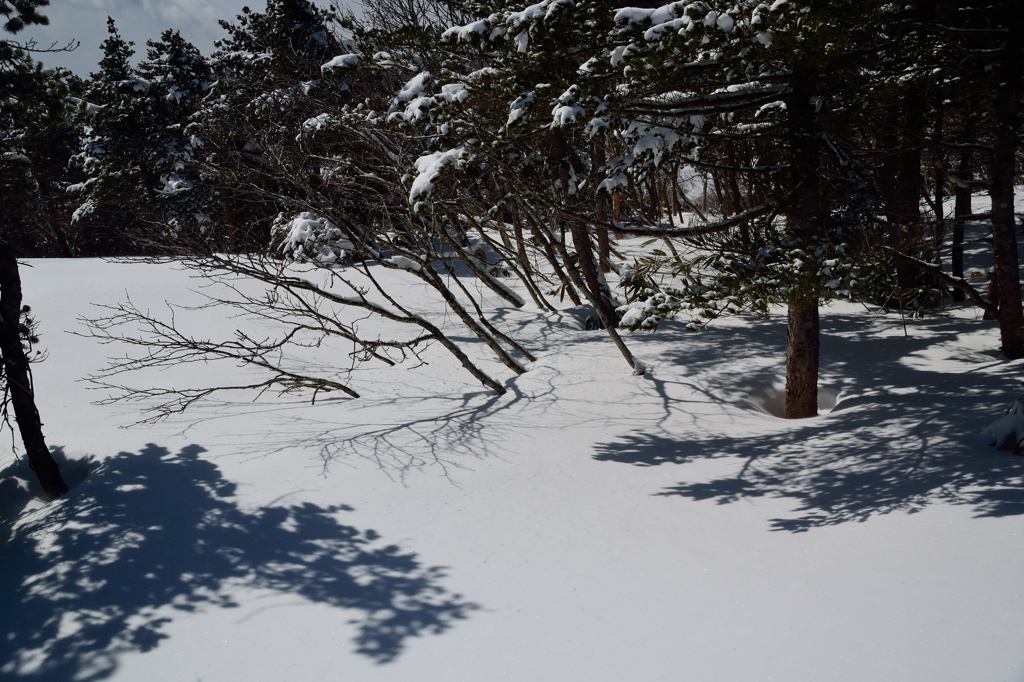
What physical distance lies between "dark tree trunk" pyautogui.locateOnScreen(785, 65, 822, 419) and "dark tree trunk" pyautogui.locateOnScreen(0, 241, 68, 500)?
8841 millimetres

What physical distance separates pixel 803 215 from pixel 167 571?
7.23 m

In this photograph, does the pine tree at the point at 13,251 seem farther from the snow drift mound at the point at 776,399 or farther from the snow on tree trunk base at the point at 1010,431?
the snow on tree trunk base at the point at 1010,431

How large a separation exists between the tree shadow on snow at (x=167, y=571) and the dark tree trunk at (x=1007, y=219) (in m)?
9.11

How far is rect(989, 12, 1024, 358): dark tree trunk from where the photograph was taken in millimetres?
8375

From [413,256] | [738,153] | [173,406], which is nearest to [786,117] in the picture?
[738,153]

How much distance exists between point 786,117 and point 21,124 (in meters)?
9.13

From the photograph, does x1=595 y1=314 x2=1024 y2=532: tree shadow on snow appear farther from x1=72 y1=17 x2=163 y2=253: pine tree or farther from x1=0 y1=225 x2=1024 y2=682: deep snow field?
x1=72 y1=17 x2=163 y2=253: pine tree

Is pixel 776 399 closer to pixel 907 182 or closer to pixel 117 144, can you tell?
pixel 907 182

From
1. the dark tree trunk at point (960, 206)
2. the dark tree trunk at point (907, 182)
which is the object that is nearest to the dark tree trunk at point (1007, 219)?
the dark tree trunk at point (907, 182)


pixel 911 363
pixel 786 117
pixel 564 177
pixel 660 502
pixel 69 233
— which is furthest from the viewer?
pixel 69 233

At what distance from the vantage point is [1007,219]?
903cm

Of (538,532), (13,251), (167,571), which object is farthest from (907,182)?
(13,251)

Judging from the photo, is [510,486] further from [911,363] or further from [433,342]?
[911,363]

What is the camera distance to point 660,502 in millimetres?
5977
